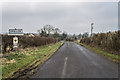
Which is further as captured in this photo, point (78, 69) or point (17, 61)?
point (17, 61)

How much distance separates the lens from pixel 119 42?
10.9 meters

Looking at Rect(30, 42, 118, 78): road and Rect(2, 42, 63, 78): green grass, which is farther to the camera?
Rect(2, 42, 63, 78): green grass

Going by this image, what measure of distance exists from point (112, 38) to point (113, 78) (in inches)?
358

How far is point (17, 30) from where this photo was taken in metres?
10.3

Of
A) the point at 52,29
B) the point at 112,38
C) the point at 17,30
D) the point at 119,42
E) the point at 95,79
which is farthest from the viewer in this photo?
the point at 52,29

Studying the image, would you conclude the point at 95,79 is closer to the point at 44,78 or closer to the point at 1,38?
the point at 44,78

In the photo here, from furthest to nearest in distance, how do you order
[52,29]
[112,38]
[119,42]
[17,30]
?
[52,29] < [112,38] < [119,42] < [17,30]

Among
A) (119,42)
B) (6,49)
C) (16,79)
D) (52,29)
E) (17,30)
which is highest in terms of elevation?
(52,29)

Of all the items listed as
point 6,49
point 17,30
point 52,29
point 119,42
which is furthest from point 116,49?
point 52,29

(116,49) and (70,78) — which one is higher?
(116,49)

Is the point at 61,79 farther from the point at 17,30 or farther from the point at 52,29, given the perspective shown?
the point at 52,29

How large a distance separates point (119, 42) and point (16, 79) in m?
11.0

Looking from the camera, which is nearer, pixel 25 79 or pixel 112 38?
pixel 25 79

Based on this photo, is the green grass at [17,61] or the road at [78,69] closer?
the road at [78,69]
